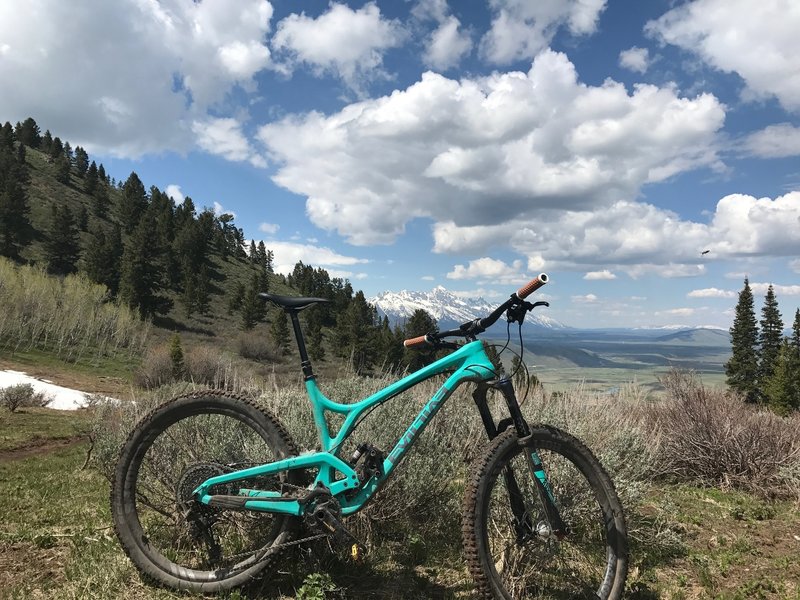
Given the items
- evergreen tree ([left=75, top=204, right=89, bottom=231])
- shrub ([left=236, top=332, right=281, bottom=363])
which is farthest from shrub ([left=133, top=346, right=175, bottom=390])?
evergreen tree ([left=75, top=204, right=89, bottom=231])

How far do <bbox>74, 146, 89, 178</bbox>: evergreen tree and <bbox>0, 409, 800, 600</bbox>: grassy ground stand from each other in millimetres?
139804

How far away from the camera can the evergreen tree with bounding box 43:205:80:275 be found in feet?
261

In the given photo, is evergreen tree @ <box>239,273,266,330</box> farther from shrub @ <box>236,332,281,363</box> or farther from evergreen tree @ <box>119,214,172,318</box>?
evergreen tree @ <box>119,214,172,318</box>

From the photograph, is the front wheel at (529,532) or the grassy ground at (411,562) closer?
the front wheel at (529,532)

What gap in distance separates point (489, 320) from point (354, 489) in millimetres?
1408

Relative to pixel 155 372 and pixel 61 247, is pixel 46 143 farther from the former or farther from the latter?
pixel 155 372

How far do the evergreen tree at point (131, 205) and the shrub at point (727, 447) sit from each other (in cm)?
11196

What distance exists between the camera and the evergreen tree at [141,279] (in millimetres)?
75438

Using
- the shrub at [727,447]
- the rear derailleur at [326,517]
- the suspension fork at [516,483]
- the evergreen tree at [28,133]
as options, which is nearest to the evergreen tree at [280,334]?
the shrub at [727,447]

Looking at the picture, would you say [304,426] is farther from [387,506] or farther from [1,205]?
[1,205]

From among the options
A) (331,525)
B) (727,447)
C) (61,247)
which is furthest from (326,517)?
(61,247)

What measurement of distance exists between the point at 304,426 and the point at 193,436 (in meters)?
0.98

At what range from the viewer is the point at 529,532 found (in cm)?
339

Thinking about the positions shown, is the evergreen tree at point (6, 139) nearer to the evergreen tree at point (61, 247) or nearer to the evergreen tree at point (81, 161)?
the evergreen tree at point (81, 161)
